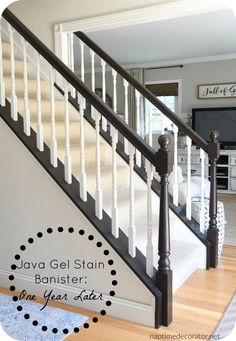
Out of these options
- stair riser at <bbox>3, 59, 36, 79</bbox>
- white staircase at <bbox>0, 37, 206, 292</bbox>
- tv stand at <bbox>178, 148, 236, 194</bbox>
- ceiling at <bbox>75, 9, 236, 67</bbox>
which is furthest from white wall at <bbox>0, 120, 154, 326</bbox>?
tv stand at <bbox>178, 148, 236, 194</bbox>

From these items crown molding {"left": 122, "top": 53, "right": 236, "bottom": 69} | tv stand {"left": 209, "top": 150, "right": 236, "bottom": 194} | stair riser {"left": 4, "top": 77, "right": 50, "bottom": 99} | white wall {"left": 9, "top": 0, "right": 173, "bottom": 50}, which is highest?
crown molding {"left": 122, "top": 53, "right": 236, "bottom": 69}

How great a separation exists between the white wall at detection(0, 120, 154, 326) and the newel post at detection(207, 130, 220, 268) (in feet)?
3.54

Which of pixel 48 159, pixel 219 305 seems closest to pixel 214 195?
pixel 219 305

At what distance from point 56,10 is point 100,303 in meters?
3.05

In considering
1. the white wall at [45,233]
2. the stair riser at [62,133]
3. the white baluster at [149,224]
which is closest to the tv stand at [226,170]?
the stair riser at [62,133]

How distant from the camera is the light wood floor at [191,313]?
7.02 feet

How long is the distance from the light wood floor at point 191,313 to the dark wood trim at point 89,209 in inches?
5.8

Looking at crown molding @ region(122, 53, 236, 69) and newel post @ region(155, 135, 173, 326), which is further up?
crown molding @ region(122, 53, 236, 69)

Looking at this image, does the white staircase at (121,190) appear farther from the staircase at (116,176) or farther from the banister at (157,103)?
the banister at (157,103)

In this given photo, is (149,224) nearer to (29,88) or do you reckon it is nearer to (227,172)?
(29,88)

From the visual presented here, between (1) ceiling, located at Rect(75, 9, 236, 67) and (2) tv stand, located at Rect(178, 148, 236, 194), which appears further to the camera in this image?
(2) tv stand, located at Rect(178, 148, 236, 194)

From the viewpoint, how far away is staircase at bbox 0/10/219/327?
2.21 meters

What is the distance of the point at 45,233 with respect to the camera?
8.66 feet

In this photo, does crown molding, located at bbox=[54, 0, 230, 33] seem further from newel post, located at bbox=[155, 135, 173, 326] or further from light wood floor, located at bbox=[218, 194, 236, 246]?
light wood floor, located at bbox=[218, 194, 236, 246]
